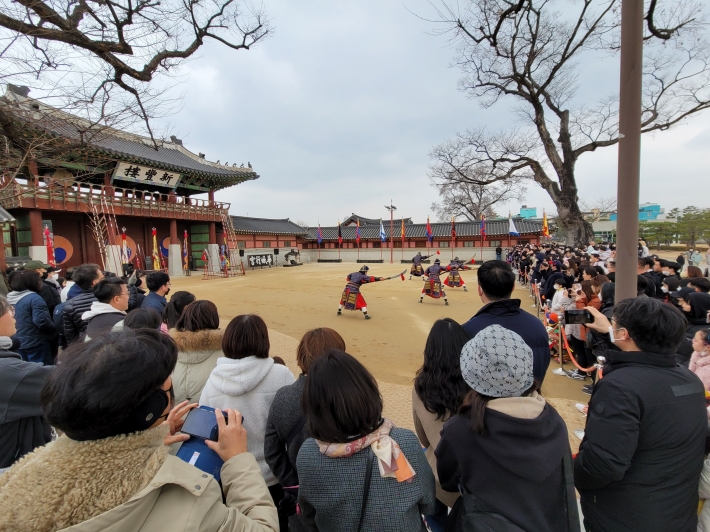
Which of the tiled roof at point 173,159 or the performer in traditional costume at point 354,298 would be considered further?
the tiled roof at point 173,159

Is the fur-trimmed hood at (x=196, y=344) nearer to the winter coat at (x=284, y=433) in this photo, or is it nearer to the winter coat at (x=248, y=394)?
the winter coat at (x=248, y=394)

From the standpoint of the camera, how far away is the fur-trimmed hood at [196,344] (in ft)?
7.16

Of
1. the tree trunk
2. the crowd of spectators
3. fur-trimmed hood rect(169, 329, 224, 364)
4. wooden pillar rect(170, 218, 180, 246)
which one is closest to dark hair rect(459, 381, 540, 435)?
the crowd of spectators

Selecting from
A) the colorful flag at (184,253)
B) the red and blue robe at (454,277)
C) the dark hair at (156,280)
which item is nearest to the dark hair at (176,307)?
the dark hair at (156,280)

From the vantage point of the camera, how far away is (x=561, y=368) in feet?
16.0

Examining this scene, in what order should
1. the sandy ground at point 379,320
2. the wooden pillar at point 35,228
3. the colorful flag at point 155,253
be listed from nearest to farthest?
1. the sandy ground at point 379,320
2. the wooden pillar at point 35,228
3. the colorful flag at point 155,253

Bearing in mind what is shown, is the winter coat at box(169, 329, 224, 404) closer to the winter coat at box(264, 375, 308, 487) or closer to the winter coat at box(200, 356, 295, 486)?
the winter coat at box(200, 356, 295, 486)

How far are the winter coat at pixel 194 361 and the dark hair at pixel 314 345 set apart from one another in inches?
26.9

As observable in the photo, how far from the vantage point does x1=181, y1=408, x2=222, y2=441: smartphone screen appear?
3.77 ft

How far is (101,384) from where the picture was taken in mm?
890

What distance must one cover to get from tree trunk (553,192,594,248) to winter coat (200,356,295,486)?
697 inches

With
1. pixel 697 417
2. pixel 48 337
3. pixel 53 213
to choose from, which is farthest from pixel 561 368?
pixel 53 213

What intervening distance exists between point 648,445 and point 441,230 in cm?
3039

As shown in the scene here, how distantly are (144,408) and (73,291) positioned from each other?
436 centimetres
